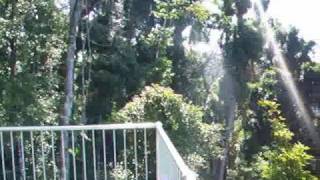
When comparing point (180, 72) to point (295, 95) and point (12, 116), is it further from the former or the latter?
point (12, 116)

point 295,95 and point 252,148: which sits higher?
point 295,95

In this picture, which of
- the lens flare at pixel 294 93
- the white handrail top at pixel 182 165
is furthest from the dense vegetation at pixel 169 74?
the white handrail top at pixel 182 165

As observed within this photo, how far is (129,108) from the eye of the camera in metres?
10.9

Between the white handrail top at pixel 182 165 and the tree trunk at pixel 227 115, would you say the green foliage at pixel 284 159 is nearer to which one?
the tree trunk at pixel 227 115

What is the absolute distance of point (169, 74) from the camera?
45.9ft

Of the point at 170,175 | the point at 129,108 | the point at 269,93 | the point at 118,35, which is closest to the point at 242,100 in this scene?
the point at 269,93

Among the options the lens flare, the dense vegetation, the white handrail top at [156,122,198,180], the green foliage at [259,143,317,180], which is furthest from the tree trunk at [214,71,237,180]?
the white handrail top at [156,122,198,180]

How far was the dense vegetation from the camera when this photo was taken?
404 inches

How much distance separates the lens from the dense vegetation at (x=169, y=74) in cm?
1027

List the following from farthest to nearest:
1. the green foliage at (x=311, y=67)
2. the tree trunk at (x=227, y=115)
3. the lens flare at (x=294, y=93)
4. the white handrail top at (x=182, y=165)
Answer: the green foliage at (x=311, y=67), the lens flare at (x=294, y=93), the tree trunk at (x=227, y=115), the white handrail top at (x=182, y=165)

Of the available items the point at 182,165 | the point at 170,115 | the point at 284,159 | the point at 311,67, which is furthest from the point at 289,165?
the point at 182,165

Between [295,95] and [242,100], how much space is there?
1993 millimetres

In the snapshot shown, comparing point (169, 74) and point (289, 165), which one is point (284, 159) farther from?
point (169, 74)

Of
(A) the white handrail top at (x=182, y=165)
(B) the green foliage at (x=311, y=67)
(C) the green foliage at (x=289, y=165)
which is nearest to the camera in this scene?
(A) the white handrail top at (x=182, y=165)
